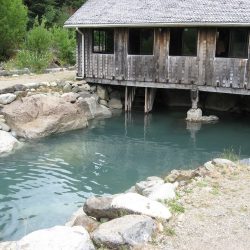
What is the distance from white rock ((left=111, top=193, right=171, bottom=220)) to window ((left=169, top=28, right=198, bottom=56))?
45.4ft

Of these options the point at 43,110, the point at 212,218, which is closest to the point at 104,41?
the point at 43,110

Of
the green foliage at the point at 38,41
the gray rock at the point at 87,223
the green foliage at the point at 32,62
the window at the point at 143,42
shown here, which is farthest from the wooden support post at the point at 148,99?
the gray rock at the point at 87,223

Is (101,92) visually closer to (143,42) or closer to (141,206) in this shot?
(143,42)

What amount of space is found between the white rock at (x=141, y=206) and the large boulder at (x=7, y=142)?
7.60 m

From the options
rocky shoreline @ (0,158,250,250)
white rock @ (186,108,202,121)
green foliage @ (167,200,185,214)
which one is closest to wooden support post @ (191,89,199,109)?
white rock @ (186,108,202,121)

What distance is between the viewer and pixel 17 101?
1739 centimetres

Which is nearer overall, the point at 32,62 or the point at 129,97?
the point at 129,97

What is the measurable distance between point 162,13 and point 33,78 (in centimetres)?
731

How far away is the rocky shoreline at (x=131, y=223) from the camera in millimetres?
6023

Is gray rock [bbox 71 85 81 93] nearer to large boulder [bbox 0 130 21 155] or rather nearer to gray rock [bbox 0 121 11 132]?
gray rock [bbox 0 121 11 132]

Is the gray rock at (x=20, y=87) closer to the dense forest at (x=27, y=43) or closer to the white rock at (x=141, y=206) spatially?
the dense forest at (x=27, y=43)

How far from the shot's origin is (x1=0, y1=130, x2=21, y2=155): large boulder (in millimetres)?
14036

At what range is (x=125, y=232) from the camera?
20.4ft

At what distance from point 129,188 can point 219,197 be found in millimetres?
3539
